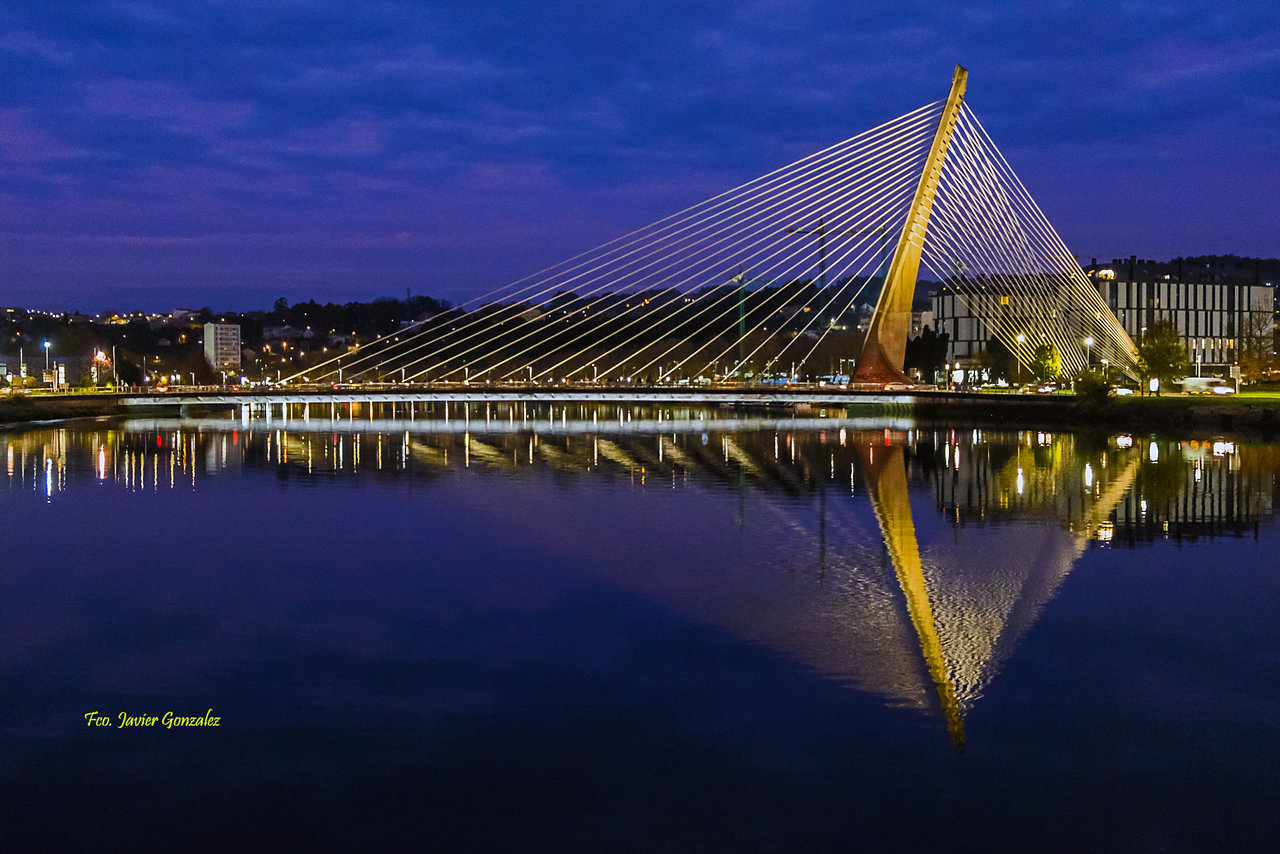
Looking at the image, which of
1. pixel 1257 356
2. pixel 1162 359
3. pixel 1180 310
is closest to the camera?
pixel 1162 359

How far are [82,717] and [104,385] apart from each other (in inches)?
3736

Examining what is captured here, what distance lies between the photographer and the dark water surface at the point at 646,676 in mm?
7660

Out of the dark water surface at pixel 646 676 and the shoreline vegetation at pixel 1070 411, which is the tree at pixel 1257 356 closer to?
the shoreline vegetation at pixel 1070 411

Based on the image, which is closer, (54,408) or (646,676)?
(646,676)

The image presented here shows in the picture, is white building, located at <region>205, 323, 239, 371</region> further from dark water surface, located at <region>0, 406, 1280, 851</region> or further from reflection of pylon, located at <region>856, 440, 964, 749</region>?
dark water surface, located at <region>0, 406, 1280, 851</region>

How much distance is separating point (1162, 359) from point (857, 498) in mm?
43489

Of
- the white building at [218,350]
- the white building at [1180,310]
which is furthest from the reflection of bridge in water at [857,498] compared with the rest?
the white building at [218,350]

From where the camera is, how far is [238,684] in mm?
10383

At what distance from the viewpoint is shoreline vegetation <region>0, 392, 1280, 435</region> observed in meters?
44.6

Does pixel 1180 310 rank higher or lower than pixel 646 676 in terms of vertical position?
higher

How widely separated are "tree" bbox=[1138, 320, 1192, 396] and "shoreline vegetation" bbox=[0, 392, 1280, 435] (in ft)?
15.9

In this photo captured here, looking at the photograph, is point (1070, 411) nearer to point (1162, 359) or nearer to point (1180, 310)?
point (1162, 359)

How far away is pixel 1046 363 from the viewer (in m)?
74.0

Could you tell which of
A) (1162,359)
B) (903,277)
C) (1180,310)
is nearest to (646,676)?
(903,277)
